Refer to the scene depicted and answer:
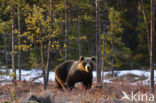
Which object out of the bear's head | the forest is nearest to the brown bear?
the bear's head

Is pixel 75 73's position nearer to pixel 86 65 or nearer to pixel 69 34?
pixel 86 65

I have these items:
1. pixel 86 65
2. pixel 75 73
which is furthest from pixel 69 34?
pixel 86 65

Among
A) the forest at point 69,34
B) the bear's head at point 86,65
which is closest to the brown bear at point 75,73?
the bear's head at point 86,65

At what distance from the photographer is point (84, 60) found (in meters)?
10.3

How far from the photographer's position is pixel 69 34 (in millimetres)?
19234

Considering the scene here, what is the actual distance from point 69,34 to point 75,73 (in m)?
8.88

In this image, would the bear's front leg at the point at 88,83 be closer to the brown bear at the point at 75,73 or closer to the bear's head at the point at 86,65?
the brown bear at the point at 75,73

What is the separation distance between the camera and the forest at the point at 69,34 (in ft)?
39.8

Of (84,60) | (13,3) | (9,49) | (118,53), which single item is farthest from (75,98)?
(9,49)

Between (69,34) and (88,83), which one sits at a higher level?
(69,34)

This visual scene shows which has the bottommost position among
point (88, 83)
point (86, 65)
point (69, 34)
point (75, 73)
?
point (88, 83)

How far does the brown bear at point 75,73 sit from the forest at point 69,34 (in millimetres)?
880

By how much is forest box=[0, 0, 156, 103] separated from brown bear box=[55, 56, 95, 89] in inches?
34.6

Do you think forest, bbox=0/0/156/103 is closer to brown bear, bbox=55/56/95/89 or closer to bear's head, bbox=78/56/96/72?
brown bear, bbox=55/56/95/89
